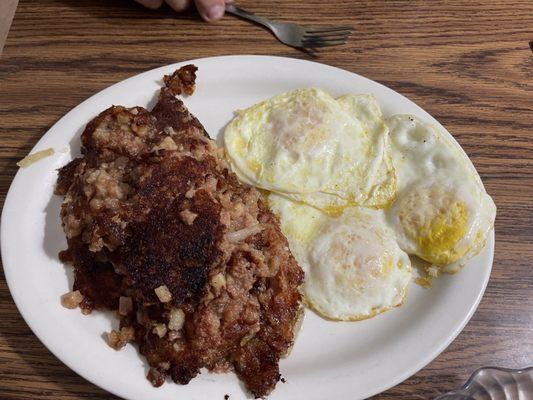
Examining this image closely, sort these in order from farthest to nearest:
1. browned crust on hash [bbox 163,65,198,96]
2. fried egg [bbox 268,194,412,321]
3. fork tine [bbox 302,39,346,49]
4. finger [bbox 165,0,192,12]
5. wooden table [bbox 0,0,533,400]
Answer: finger [bbox 165,0,192,12], fork tine [bbox 302,39,346,49], browned crust on hash [bbox 163,65,198,96], wooden table [bbox 0,0,533,400], fried egg [bbox 268,194,412,321]

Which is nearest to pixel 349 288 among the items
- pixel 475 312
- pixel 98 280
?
pixel 475 312

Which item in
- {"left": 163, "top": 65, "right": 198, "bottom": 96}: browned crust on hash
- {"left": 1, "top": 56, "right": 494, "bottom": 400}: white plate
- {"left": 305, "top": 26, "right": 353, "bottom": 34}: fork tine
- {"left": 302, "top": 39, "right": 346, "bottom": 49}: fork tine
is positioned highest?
{"left": 305, "top": 26, "right": 353, "bottom": 34}: fork tine

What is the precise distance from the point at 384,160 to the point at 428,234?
0.47 meters

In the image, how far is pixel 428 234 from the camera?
8.29 feet

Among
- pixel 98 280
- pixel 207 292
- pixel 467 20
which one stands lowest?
pixel 98 280

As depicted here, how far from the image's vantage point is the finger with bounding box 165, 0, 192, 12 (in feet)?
11.7

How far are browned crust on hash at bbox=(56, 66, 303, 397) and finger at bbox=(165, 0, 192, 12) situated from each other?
1426mm

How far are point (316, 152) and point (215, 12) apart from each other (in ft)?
4.74

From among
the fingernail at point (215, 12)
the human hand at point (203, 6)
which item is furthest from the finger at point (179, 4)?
the fingernail at point (215, 12)

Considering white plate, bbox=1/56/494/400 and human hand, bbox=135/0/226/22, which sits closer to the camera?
white plate, bbox=1/56/494/400

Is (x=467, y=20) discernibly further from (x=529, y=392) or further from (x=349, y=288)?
(x=529, y=392)

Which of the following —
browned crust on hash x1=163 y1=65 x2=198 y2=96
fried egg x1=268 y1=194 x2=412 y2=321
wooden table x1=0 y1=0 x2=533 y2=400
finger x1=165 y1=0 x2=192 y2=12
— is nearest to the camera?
fried egg x1=268 y1=194 x2=412 y2=321

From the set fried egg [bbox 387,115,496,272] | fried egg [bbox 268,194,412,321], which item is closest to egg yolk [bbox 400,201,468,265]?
fried egg [bbox 387,115,496,272]

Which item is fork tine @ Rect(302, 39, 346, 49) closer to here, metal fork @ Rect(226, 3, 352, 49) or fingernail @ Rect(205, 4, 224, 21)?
metal fork @ Rect(226, 3, 352, 49)
